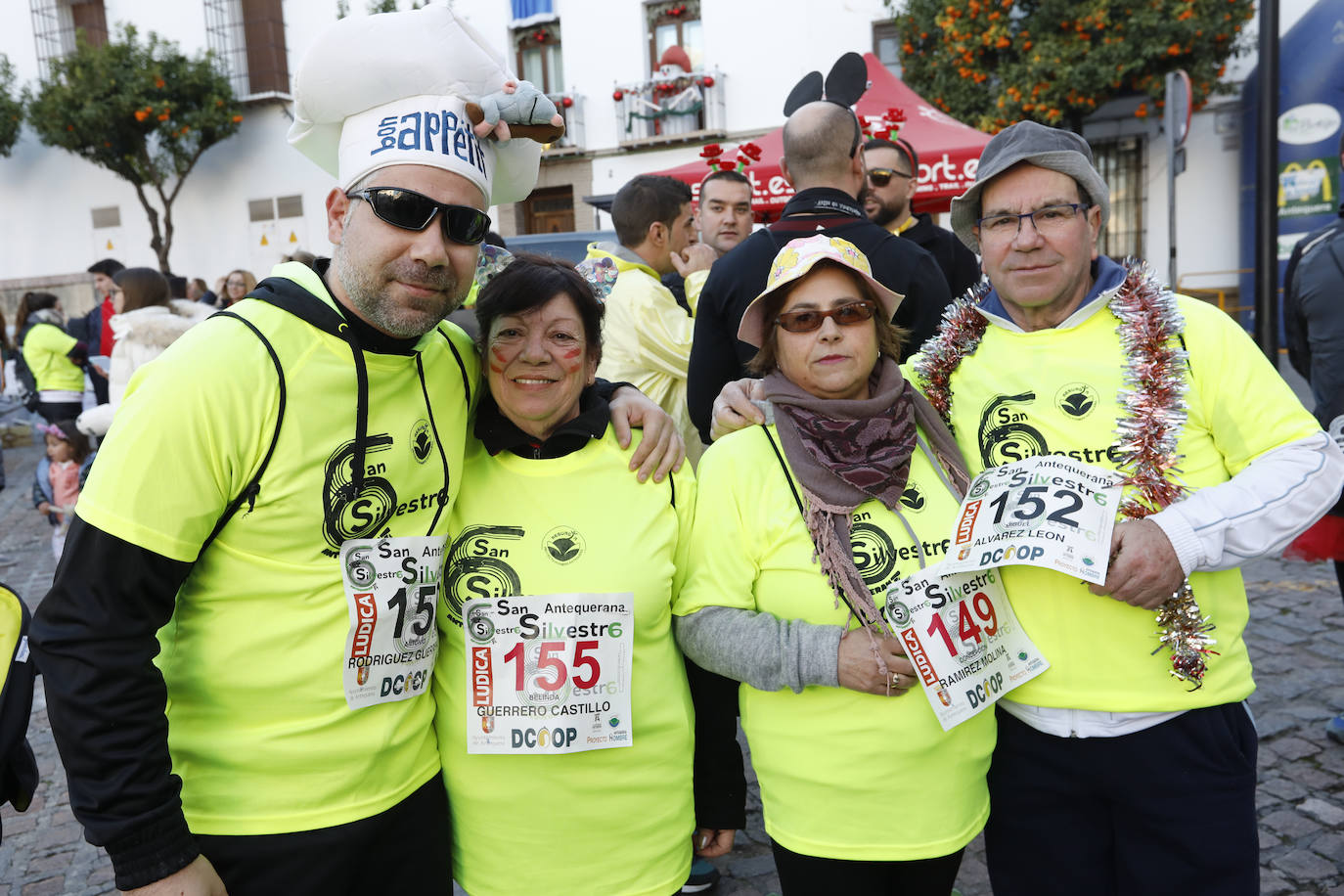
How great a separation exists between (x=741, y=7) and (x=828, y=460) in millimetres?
18717

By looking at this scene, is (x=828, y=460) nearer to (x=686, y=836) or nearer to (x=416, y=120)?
(x=686, y=836)

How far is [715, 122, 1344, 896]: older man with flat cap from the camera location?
201 centimetres

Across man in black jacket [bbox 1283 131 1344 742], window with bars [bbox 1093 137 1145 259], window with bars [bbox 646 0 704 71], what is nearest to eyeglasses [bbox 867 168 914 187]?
man in black jacket [bbox 1283 131 1344 742]

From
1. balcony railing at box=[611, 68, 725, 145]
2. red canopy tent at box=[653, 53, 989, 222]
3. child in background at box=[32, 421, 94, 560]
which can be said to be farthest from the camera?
balcony railing at box=[611, 68, 725, 145]

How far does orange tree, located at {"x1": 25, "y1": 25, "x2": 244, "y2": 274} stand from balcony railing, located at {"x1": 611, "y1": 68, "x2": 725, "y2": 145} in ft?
30.0

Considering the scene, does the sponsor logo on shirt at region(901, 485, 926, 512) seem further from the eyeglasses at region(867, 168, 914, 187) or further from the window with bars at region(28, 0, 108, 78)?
the window with bars at region(28, 0, 108, 78)

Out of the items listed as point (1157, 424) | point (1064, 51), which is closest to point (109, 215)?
point (1064, 51)

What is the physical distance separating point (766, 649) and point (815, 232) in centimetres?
176

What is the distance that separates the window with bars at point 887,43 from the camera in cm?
1762

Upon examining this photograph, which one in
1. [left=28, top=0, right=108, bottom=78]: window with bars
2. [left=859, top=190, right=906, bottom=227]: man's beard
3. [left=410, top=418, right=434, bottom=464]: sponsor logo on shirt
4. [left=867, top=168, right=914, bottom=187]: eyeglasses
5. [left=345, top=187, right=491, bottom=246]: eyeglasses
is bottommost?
[left=410, top=418, right=434, bottom=464]: sponsor logo on shirt

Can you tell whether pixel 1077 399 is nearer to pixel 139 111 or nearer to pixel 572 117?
pixel 572 117

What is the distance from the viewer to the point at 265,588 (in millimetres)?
1779

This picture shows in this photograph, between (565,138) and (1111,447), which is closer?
(1111,447)

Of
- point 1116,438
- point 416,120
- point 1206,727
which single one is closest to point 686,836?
point 1206,727
